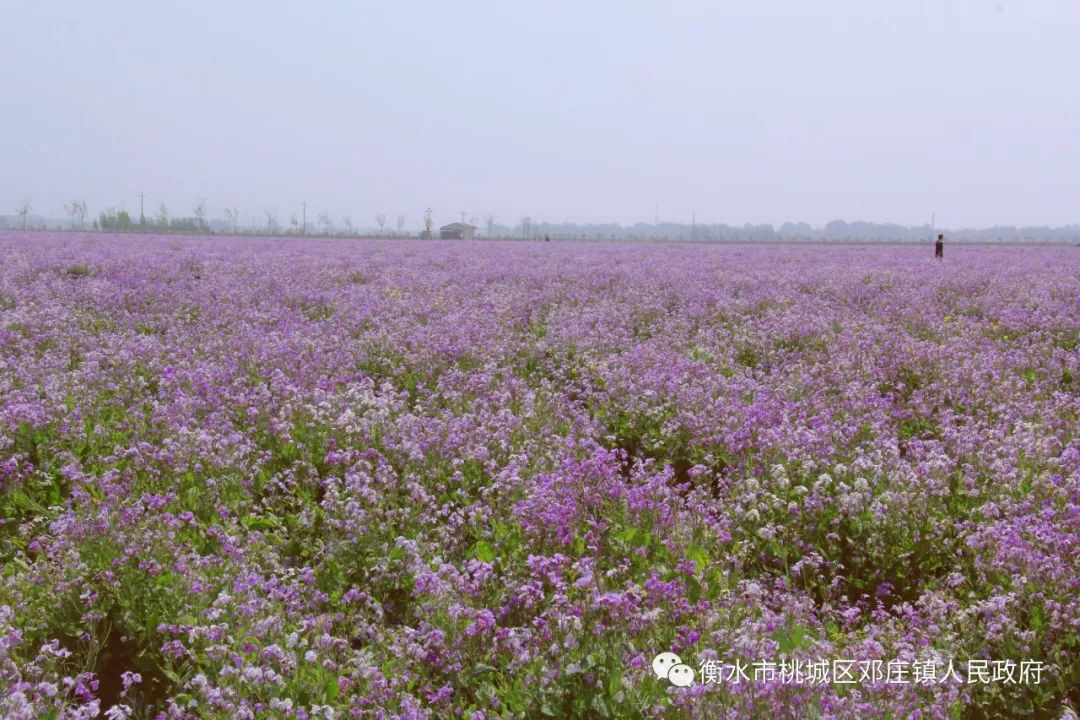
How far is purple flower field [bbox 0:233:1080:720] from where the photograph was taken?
142 inches

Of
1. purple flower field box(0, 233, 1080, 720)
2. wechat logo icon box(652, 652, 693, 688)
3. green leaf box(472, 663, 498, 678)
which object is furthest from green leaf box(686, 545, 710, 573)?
green leaf box(472, 663, 498, 678)

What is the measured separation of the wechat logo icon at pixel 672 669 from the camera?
3.32m

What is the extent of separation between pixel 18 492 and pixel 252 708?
350cm

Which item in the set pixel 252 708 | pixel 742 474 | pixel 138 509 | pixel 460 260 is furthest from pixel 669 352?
pixel 460 260

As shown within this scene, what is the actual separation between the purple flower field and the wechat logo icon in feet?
0.28

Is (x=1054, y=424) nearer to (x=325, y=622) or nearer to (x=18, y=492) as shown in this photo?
(x=325, y=622)

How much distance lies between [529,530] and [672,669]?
154 centimetres

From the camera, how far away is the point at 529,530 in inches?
189

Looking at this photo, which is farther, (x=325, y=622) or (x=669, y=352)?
(x=669, y=352)

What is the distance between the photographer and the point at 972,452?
6.11 m

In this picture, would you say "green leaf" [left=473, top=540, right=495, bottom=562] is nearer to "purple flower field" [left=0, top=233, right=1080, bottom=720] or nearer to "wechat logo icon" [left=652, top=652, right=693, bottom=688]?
"purple flower field" [left=0, top=233, right=1080, bottom=720]

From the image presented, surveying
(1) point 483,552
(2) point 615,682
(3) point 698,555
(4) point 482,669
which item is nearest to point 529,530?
(1) point 483,552

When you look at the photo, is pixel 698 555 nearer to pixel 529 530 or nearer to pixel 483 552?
pixel 529 530

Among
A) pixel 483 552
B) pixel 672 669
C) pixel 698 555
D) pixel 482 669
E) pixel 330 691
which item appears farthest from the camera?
pixel 483 552
